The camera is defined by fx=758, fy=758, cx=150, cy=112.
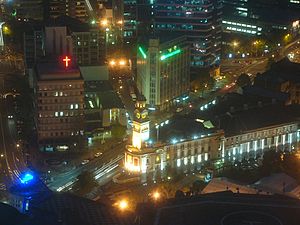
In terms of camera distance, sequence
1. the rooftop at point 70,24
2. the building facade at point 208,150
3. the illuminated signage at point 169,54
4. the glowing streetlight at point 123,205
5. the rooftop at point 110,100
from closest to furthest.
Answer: the glowing streetlight at point 123,205, the building facade at point 208,150, the rooftop at point 110,100, the illuminated signage at point 169,54, the rooftop at point 70,24

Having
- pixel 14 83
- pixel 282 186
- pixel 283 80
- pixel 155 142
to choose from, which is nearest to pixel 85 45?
pixel 14 83

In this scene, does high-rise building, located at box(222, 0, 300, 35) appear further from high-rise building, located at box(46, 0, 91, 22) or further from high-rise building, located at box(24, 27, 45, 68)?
high-rise building, located at box(24, 27, 45, 68)

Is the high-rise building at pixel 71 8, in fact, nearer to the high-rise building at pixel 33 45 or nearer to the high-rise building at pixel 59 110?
the high-rise building at pixel 33 45

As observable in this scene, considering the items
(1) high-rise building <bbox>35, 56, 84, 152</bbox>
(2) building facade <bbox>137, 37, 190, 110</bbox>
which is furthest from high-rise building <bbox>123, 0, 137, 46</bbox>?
(1) high-rise building <bbox>35, 56, 84, 152</bbox>

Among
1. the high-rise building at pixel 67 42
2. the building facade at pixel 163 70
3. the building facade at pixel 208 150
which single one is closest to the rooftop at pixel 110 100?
Answer: the building facade at pixel 163 70

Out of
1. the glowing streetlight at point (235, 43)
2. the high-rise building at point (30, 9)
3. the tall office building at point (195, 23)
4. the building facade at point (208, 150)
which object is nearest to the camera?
the building facade at point (208, 150)

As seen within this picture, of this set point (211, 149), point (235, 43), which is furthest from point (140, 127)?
point (235, 43)
